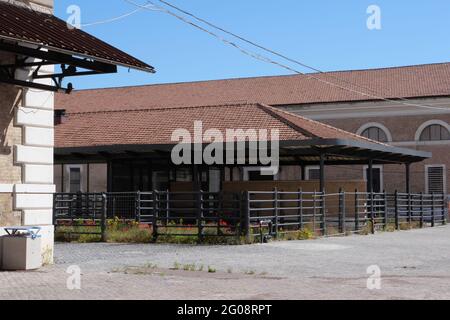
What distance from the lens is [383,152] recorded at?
28.9m

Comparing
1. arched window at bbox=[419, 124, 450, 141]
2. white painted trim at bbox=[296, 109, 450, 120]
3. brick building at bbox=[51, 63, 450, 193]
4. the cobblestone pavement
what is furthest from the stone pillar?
arched window at bbox=[419, 124, 450, 141]

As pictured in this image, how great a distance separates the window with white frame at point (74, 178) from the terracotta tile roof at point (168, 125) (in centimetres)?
1360

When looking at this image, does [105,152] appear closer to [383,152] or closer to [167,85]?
[383,152]

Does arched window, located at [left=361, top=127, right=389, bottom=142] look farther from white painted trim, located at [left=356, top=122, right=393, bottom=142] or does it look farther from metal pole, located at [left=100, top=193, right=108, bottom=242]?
metal pole, located at [left=100, top=193, right=108, bottom=242]

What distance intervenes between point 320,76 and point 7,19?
134 ft

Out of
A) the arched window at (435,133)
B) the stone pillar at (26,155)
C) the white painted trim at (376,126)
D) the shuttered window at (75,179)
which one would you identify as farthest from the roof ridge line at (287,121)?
the shuttered window at (75,179)

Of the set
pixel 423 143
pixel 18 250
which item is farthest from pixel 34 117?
pixel 423 143

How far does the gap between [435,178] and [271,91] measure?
42.3 feet

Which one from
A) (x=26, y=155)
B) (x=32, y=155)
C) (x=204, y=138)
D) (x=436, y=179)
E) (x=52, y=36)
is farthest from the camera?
(x=436, y=179)

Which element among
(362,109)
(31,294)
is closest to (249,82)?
(362,109)

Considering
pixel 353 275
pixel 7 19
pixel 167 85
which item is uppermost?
pixel 167 85

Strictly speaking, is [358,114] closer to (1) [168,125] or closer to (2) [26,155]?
(1) [168,125]

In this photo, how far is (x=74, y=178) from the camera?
47.4 meters
